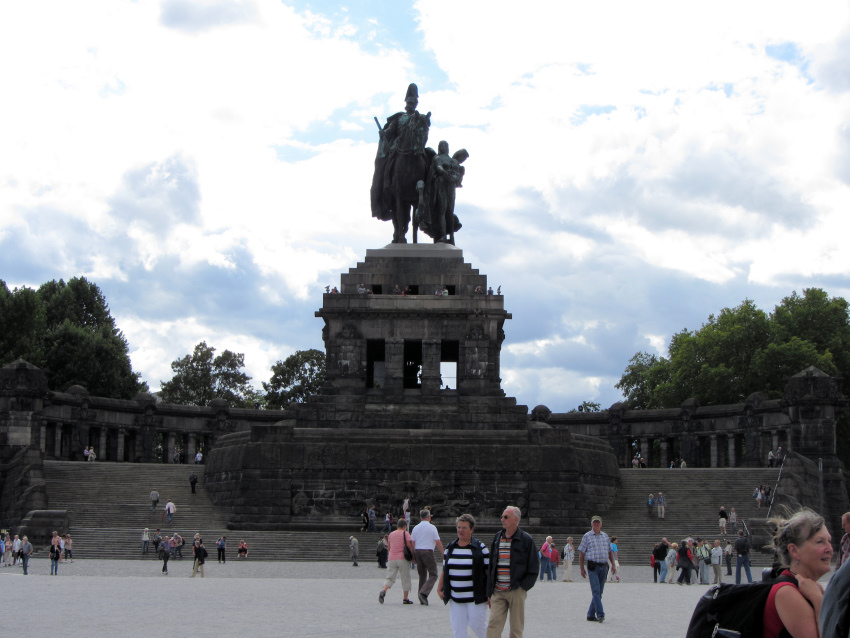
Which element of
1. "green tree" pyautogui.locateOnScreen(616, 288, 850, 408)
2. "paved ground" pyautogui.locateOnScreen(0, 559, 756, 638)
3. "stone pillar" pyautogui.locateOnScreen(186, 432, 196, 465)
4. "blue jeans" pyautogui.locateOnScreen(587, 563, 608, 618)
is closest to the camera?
"paved ground" pyautogui.locateOnScreen(0, 559, 756, 638)

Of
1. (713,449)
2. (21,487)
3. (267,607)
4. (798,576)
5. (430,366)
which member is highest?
(430,366)

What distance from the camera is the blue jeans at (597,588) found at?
559 inches

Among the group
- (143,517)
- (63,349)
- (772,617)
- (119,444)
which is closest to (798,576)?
(772,617)

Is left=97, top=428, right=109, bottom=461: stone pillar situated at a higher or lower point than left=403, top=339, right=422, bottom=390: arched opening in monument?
lower

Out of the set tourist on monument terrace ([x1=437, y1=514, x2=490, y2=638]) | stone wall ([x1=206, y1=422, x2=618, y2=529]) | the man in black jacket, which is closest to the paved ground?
tourist on monument terrace ([x1=437, y1=514, x2=490, y2=638])

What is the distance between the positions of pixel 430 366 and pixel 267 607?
2519 centimetres

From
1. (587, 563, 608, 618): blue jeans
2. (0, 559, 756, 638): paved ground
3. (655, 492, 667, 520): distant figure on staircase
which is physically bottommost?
(0, 559, 756, 638): paved ground

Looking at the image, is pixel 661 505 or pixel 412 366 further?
pixel 412 366

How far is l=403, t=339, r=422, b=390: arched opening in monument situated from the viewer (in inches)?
1694

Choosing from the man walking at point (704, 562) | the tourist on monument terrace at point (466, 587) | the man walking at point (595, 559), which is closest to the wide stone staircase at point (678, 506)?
the man walking at point (704, 562)

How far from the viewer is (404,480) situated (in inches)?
1394

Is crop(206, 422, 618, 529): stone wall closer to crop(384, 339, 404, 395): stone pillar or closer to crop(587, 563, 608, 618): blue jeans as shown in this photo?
crop(384, 339, 404, 395): stone pillar

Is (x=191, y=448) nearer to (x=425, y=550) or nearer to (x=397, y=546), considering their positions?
(x=397, y=546)

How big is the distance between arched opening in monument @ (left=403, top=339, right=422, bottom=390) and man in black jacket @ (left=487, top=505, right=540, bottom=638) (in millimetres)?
32094
